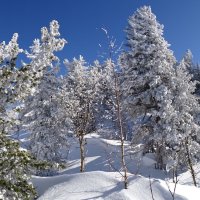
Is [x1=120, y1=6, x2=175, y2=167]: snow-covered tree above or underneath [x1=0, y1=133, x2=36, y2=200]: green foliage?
above

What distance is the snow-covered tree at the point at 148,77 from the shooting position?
29.0 m

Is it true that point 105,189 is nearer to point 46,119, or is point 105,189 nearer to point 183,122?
point 183,122

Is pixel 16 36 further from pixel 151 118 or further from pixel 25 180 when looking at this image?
pixel 151 118

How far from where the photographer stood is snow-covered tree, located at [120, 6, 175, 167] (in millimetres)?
28984

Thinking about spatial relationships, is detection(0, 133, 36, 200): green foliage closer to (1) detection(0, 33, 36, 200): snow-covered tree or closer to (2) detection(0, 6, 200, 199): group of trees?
(1) detection(0, 33, 36, 200): snow-covered tree

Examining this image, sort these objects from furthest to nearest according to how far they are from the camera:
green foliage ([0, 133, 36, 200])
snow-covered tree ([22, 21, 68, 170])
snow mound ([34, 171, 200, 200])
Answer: snow-covered tree ([22, 21, 68, 170]) → snow mound ([34, 171, 200, 200]) → green foliage ([0, 133, 36, 200])

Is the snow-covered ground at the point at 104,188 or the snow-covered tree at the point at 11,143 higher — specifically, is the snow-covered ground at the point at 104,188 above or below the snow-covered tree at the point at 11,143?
below

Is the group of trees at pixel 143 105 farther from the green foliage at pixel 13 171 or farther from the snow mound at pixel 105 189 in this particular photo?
the green foliage at pixel 13 171

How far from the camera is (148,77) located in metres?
29.8

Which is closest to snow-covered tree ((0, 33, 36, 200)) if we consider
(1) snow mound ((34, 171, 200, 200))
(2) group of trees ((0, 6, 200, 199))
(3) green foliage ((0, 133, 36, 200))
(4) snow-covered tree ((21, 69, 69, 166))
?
(3) green foliage ((0, 133, 36, 200))

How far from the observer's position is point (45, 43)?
11.2 meters

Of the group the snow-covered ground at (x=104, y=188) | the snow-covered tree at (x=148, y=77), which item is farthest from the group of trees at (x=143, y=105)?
the snow-covered ground at (x=104, y=188)

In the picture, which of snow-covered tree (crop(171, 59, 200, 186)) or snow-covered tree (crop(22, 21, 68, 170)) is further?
snow-covered tree (crop(22, 21, 68, 170))

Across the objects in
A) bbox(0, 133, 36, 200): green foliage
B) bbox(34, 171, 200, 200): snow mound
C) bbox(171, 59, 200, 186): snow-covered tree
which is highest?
bbox(171, 59, 200, 186): snow-covered tree
